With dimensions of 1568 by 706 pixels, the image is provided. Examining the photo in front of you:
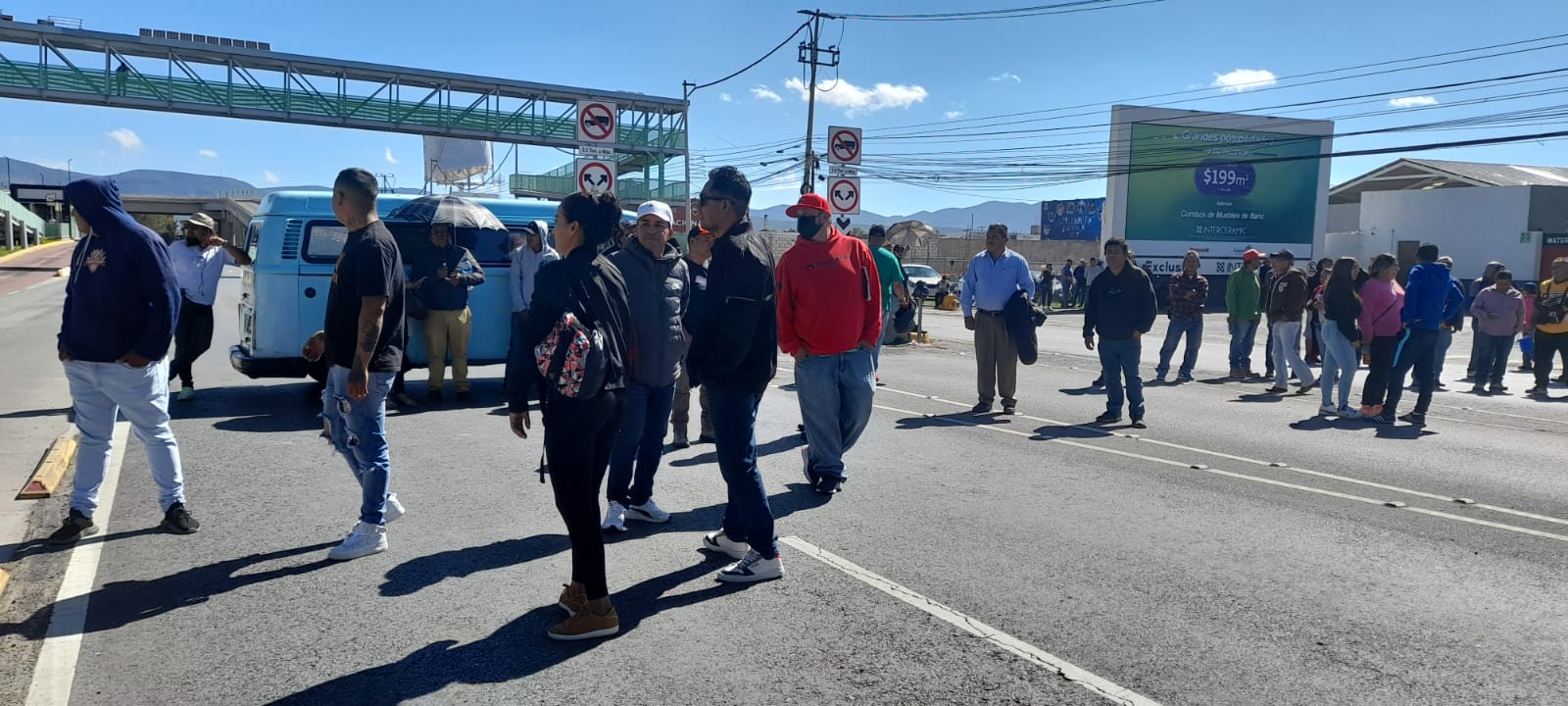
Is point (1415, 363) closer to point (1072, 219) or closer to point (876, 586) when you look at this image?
point (876, 586)

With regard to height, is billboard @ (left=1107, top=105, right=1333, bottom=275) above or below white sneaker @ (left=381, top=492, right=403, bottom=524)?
above

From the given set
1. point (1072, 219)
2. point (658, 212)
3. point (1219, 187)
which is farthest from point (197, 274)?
point (1072, 219)

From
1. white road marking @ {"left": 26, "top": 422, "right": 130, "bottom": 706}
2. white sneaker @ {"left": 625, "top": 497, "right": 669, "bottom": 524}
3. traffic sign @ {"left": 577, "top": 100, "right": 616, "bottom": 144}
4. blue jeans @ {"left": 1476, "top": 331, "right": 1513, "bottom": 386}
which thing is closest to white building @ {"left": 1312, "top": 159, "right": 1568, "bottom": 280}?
blue jeans @ {"left": 1476, "top": 331, "right": 1513, "bottom": 386}

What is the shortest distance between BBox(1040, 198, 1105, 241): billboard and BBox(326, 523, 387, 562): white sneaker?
76.1m

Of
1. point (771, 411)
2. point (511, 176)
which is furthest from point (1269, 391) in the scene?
point (511, 176)

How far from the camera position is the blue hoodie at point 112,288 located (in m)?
5.03

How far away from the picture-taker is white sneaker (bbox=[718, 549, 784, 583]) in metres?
4.68

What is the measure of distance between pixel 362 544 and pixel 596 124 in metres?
9.33

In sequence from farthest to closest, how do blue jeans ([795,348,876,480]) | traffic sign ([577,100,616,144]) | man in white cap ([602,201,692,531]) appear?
traffic sign ([577,100,616,144]) < blue jeans ([795,348,876,480]) < man in white cap ([602,201,692,531])

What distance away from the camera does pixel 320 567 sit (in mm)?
4898

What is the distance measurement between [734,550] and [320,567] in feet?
6.52

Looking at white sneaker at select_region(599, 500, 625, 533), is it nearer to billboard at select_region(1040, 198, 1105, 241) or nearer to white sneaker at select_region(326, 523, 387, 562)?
white sneaker at select_region(326, 523, 387, 562)

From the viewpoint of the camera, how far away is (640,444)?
18.8ft

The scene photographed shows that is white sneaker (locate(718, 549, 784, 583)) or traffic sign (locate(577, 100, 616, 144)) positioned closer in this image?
white sneaker (locate(718, 549, 784, 583))
